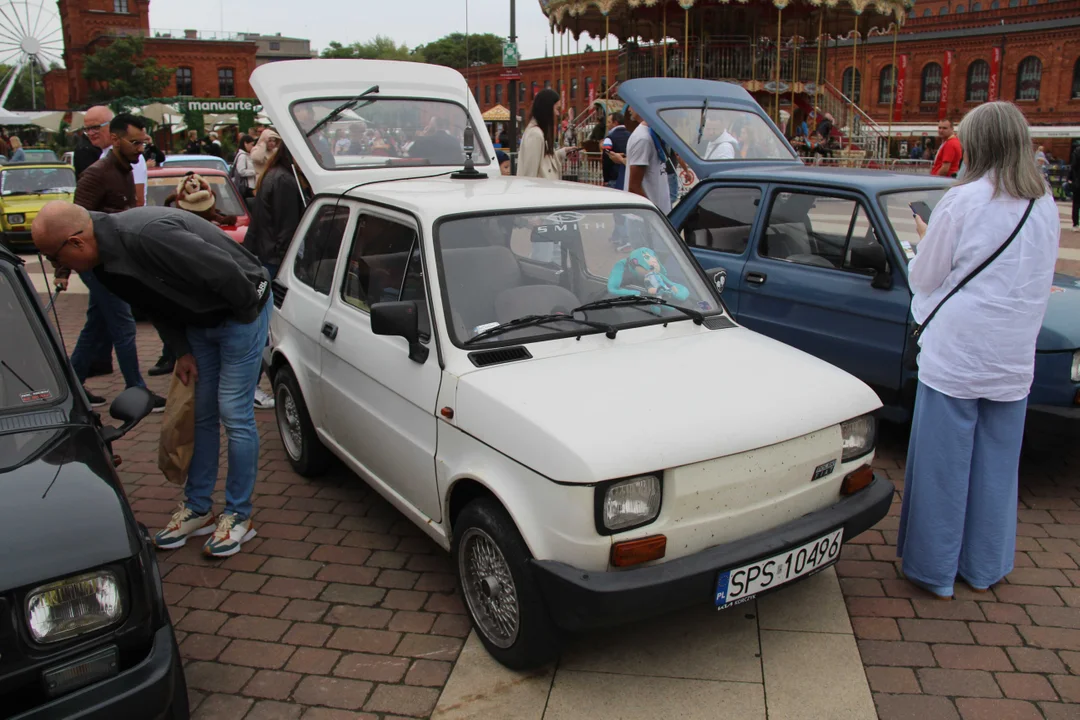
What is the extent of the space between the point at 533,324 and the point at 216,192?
8.50 meters

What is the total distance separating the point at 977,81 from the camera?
4869 centimetres

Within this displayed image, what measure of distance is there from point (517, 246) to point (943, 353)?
1.91 metres

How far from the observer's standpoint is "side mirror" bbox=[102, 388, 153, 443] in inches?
127

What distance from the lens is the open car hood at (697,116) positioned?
7891 millimetres

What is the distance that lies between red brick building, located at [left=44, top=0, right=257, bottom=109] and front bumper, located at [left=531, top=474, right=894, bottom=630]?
274 feet

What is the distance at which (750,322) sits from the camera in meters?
6.04

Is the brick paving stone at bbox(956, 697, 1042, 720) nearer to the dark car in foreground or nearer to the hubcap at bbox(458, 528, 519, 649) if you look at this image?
the hubcap at bbox(458, 528, 519, 649)

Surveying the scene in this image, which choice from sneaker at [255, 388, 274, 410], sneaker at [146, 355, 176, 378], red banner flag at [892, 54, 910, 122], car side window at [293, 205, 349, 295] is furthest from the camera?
red banner flag at [892, 54, 910, 122]

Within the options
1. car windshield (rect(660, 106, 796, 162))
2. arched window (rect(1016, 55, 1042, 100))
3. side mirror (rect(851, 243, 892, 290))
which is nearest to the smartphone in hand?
side mirror (rect(851, 243, 892, 290))

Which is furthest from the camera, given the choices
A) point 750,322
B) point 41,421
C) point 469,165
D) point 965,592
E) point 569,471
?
point 750,322

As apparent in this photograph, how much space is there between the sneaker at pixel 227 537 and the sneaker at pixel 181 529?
0.13 metres

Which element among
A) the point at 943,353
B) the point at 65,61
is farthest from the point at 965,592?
the point at 65,61

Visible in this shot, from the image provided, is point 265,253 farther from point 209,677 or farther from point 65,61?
point 65,61

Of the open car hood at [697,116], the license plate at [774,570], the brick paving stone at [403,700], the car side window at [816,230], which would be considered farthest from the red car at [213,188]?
the license plate at [774,570]
